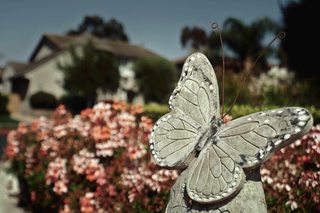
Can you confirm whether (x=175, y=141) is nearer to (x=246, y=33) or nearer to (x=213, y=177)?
(x=213, y=177)

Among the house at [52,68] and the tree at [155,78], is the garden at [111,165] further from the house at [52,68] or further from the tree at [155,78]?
the house at [52,68]

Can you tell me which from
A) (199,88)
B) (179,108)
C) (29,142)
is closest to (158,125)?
(179,108)

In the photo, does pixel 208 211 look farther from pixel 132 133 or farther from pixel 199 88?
pixel 132 133

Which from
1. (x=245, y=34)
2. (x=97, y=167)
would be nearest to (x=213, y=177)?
(x=97, y=167)

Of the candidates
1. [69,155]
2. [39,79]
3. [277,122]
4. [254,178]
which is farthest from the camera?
[39,79]

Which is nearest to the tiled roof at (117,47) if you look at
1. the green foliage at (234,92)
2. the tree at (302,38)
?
the tree at (302,38)

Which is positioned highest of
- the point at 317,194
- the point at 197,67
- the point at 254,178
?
the point at 197,67

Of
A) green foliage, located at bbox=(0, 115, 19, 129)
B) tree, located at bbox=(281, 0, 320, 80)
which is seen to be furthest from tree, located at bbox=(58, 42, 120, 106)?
tree, located at bbox=(281, 0, 320, 80)
